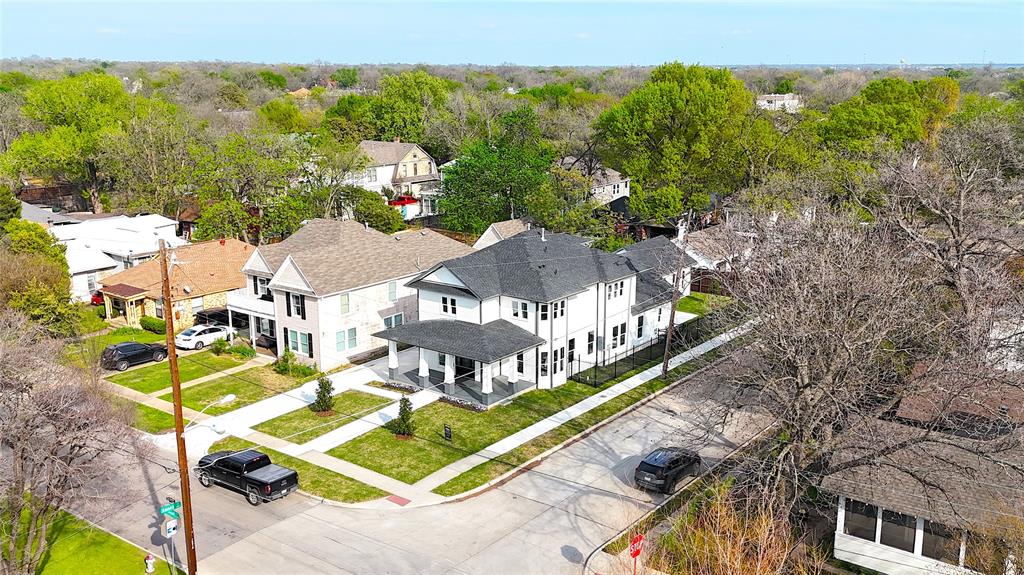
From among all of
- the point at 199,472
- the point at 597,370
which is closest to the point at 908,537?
the point at 597,370

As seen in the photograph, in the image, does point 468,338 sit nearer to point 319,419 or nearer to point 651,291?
point 319,419

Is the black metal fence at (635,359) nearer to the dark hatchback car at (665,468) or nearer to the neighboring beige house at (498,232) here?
the dark hatchback car at (665,468)

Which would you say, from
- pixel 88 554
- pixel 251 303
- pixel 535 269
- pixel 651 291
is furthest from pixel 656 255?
pixel 88 554

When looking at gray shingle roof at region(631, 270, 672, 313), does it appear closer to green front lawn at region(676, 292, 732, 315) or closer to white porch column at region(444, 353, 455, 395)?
green front lawn at region(676, 292, 732, 315)

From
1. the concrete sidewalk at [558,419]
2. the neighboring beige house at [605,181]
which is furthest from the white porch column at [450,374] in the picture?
the neighboring beige house at [605,181]

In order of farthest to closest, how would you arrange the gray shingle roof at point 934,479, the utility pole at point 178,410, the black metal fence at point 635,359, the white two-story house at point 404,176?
the white two-story house at point 404,176, the black metal fence at point 635,359, the gray shingle roof at point 934,479, the utility pole at point 178,410

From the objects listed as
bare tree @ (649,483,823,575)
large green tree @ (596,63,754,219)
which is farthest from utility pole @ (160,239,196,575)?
large green tree @ (596,63,754,219)
